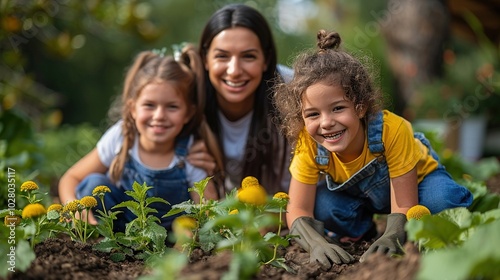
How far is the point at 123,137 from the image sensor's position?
286cm

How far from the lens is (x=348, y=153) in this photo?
218cm

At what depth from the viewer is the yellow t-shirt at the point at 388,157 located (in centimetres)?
211

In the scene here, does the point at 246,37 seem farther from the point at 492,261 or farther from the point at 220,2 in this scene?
the point at 220,2

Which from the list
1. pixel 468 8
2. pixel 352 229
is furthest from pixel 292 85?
pixel 468 8

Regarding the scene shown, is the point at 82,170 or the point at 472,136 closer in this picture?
the point at 82,170

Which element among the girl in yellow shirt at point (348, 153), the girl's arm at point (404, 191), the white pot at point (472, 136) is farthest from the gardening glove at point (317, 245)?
the white pot at point (472, 136)

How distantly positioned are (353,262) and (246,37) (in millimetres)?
1258

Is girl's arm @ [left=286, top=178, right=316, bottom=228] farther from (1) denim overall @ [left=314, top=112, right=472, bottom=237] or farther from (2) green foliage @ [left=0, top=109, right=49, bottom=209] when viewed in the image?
(2) green foliage @ [left=0, top=109, right=49, bottom=209]

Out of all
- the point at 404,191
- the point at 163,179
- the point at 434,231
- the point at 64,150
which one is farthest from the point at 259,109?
the point at 64,150

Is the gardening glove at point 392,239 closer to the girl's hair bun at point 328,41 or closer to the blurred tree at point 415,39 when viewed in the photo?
the girl's hair bun at point 328,41

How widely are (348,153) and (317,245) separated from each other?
364 millimetres

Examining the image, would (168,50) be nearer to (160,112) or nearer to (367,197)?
(160,112)

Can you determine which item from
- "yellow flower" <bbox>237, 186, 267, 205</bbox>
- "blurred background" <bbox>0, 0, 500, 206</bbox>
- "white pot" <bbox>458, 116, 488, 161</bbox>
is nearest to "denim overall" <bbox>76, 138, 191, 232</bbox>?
"blurred background" <bbox>0, 0, 500, 206</bbox>

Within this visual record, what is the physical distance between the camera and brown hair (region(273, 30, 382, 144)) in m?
2.00
